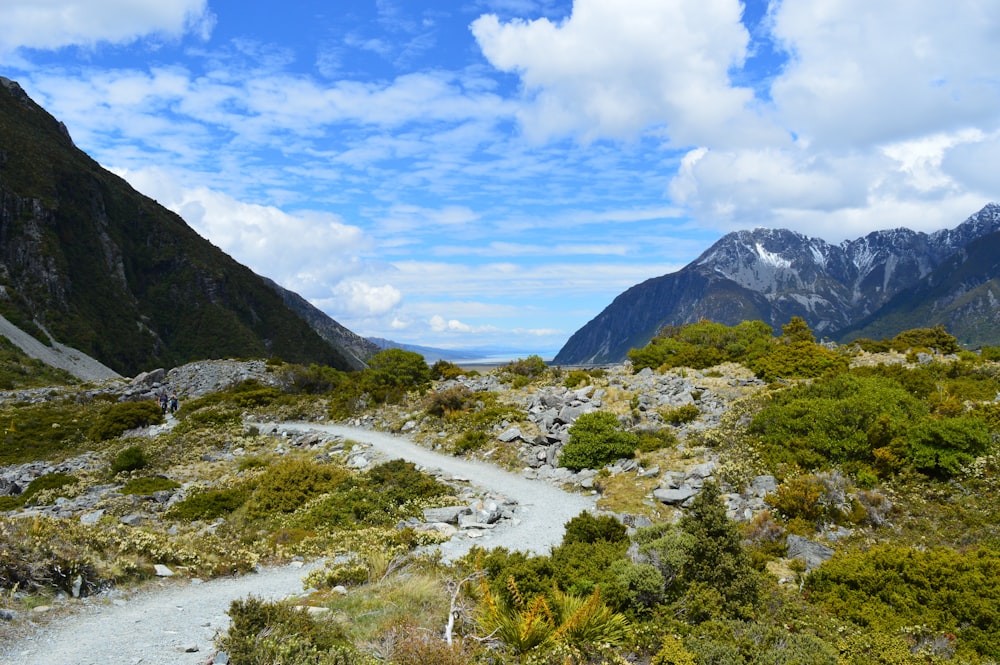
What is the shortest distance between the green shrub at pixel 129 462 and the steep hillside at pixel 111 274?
9689 centimetres

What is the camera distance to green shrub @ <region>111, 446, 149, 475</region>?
2545 centimetres

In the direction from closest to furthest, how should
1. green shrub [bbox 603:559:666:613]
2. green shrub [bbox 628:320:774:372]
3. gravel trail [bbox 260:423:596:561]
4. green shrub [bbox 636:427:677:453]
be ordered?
green shrub [bbox 603:559:666:613] < gravel trail [bbox 260:423:596:561] < green shrub [bbox 636:427:677:453] < green shrub [bbox 628:320:774:372]

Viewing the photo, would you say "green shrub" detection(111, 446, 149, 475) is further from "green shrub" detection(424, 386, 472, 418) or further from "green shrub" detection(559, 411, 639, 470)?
"green shrub" detection(559, 411, 639, 470)

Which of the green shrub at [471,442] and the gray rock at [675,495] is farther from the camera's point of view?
the green shrub at [471,442]

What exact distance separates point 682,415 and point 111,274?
15701 centimetres

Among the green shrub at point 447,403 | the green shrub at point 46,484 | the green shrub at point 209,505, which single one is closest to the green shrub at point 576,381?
the green shrub at point 447,403

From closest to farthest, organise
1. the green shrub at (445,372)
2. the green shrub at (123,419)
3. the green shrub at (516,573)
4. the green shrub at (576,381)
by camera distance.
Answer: the green shrub at (516,573) → the green shrub at (576,381) → the green shrub at (123,419) → the green shrub at (445,372)

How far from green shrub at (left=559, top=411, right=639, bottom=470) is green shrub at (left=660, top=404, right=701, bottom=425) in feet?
8.53

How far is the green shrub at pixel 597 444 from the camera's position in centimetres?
2077

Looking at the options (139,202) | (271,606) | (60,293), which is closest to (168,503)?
(271,606)

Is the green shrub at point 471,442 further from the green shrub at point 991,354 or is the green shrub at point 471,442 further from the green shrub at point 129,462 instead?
the green shrub at point 991,354

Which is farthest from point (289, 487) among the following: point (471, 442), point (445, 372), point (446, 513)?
point (445, 372)

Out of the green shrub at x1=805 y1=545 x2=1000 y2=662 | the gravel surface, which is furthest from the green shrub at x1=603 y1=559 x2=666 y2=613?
the gravel surface

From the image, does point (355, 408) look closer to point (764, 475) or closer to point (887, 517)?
point (764, 475)
